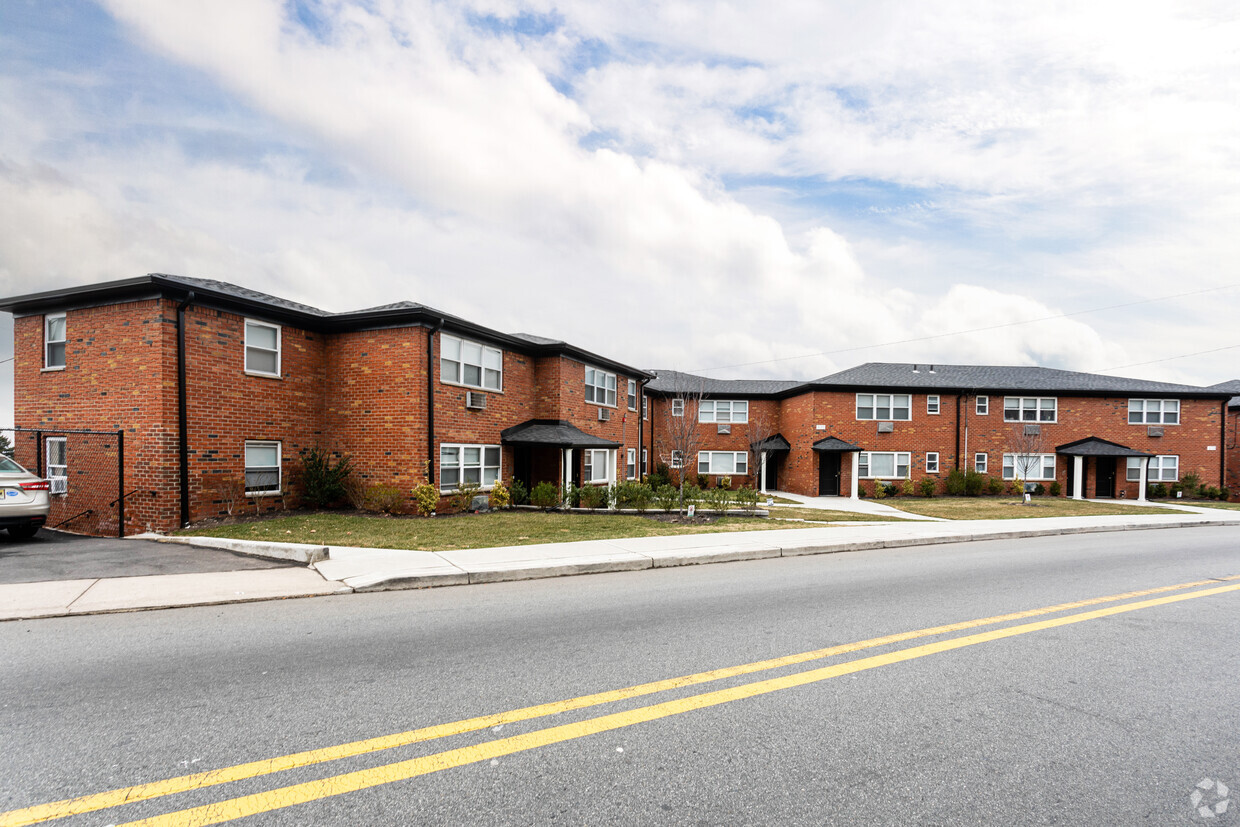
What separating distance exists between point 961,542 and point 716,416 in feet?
74.1

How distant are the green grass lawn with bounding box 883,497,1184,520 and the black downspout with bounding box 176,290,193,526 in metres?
20.2

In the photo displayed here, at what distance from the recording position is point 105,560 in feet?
30.4

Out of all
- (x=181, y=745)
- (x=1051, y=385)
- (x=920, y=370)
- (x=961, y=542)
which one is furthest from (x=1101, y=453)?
(x=181, y=745)

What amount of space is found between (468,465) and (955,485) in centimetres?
2419

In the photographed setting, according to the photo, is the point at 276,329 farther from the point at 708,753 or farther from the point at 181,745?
the point at 708,753

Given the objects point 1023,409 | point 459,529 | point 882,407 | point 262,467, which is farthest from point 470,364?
point 1023,409

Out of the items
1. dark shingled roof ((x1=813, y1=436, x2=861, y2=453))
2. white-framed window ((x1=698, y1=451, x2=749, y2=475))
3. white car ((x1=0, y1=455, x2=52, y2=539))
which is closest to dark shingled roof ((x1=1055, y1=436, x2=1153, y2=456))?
dark shingled roof ((x1=813, y1=436, x2=861, y2=453))

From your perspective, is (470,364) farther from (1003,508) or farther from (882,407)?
(882,407)

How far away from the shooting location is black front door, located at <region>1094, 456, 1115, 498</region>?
3241 cm

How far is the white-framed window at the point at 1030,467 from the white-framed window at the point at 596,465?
2109cm

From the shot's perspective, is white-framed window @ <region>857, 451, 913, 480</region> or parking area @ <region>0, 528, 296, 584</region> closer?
parking area @ <region>0, 528, 296, 584</region>

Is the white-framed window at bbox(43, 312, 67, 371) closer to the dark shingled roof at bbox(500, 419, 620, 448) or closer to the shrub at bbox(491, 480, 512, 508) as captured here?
the shrub at bbox(491, 480, 512, 508)

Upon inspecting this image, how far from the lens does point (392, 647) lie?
524 cm

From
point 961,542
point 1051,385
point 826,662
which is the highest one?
point 1051,385
